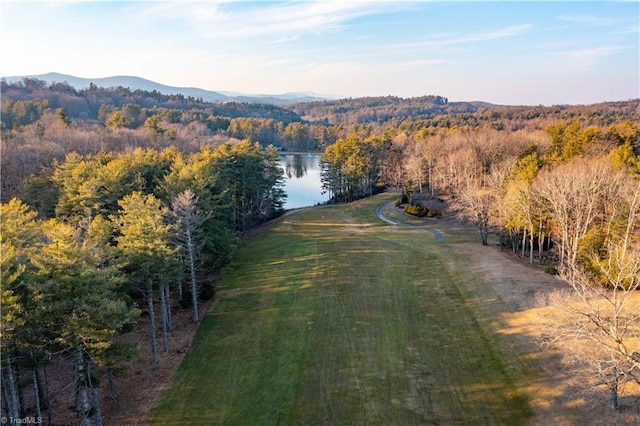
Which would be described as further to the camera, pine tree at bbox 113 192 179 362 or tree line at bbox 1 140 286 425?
pine tree at bbox 113 192 179 362

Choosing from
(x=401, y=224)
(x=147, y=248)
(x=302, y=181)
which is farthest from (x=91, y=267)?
(x=302, y=181)

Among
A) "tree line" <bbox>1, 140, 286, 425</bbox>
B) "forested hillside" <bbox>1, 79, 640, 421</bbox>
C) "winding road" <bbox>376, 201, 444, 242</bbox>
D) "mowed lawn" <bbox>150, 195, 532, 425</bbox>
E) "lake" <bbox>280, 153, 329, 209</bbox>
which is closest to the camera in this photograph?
"tree line" <bbox>1, 140, 286, 425</bbox>

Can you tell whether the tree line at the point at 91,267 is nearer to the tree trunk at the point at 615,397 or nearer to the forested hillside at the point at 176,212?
the forested hillside at the point at 176,212

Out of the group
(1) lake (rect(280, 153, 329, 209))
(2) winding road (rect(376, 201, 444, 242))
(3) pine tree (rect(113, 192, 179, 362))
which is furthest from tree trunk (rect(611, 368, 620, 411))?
(1) lake (rect(280, 153, 329, 209))

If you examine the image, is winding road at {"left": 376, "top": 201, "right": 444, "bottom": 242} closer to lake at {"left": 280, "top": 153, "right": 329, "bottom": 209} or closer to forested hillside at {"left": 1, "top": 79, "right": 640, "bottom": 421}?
forested hillside at {"left": 1, "top": 79, "right": 640, "bottom": 421}

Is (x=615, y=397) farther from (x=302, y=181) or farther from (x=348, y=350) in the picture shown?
(x=302, y=181)

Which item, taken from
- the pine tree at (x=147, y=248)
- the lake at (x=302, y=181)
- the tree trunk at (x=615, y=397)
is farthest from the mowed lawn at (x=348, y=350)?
the lake at (x=302, y=181)

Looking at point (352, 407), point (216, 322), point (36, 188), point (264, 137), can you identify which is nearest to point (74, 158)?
point (36, 188)
